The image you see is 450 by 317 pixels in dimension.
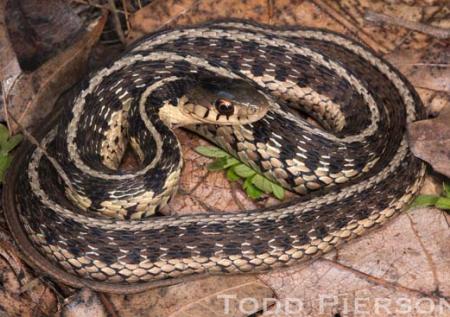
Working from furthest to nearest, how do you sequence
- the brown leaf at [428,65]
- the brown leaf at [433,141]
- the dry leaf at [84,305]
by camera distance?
the brown leaf at [428,65] → the brown leaf at [433,141] → the dry leaf at [84,305]

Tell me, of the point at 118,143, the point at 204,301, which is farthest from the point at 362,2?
the point at 204,301

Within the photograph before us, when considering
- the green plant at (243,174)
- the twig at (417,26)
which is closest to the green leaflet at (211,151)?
the green plant at (243,174)

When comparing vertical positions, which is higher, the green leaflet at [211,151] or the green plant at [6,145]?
the green plant at [6,145]

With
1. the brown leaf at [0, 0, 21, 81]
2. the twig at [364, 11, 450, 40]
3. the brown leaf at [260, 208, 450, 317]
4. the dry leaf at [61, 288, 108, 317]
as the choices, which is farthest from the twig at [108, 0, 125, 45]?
the brown leaf at [260, 208, 450, 317]

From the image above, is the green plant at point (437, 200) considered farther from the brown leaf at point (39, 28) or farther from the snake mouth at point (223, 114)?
the brown leaf at point (39, 28)

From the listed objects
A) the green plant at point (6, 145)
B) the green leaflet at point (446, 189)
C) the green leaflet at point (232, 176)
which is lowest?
the green leaflet at point (446, 189)

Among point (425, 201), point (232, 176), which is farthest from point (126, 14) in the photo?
point (425, 201)

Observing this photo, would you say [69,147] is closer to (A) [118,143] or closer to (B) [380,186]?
(A) [118,143]

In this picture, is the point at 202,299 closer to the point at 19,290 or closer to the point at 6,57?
the point at 19,290

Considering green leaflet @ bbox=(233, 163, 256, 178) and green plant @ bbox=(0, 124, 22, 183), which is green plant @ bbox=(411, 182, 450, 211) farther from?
green plant @ bbox=(0, 124, 22, 183)
